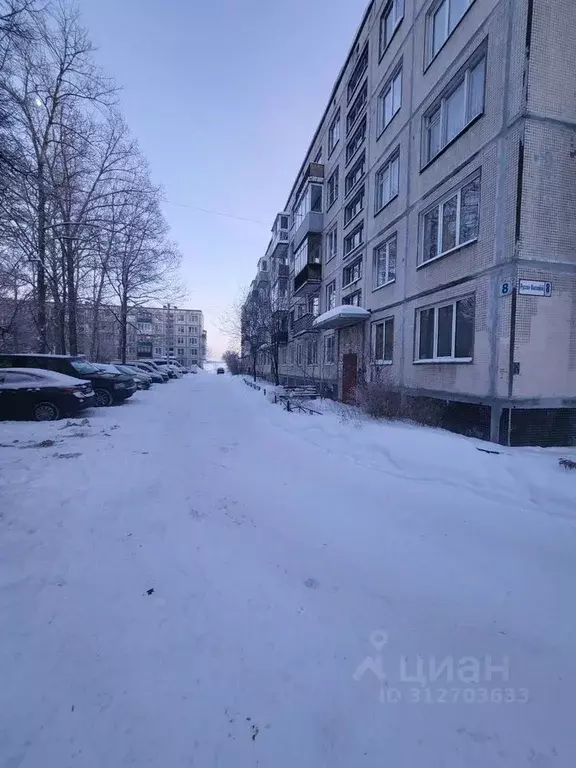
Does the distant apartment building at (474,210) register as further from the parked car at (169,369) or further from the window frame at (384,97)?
the parked car at (169,369)

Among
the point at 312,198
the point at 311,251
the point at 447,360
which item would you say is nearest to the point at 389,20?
the point at 312,198

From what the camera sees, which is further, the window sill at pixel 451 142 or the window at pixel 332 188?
the window at pixel 332 188

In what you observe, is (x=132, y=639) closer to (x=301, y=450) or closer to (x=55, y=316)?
(x=301, y=450)

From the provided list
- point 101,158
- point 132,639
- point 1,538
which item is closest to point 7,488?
point 1,538

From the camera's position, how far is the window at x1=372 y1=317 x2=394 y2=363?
12656 millimetres

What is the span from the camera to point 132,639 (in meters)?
2.32

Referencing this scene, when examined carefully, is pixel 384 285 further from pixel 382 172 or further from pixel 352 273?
pixel 352 273

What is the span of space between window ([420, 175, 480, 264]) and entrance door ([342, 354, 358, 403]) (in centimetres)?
632

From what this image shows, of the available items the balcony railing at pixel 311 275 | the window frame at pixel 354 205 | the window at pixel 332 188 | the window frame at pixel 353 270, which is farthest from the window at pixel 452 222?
the balcony railing at pixel 311 275

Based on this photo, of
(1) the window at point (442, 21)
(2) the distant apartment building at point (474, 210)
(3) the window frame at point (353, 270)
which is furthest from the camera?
(3) the window frame at point (353, 270)

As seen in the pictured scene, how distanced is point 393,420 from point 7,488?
7.70 meters

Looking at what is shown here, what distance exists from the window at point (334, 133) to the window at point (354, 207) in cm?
488

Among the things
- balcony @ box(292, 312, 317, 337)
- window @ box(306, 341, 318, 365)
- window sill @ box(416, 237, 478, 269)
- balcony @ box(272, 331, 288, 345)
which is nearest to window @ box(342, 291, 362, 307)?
balcony @ box(292, 312, 317, 337)

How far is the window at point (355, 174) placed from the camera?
16312mm
